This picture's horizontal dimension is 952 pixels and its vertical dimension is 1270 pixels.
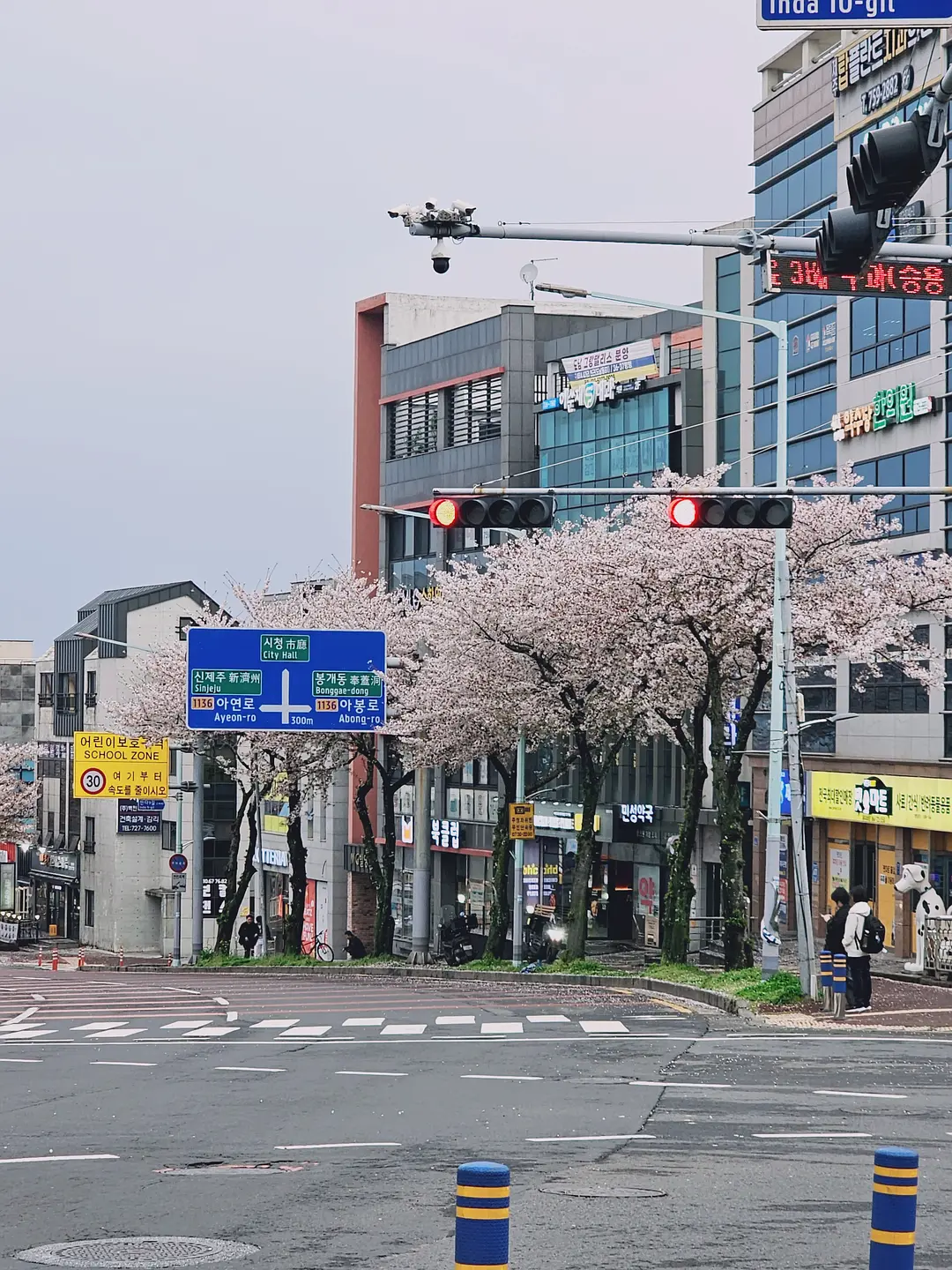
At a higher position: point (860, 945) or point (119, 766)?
point (119, 766)

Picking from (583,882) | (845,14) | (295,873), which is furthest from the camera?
(295,873)

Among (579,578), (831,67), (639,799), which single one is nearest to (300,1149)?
(579,578)

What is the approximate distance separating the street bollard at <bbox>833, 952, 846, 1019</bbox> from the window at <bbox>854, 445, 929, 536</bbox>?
645 inches

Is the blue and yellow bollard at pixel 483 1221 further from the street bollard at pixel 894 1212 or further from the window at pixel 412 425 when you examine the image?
the window at pixel 412 425

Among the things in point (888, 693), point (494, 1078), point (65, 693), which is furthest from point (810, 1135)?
point (65, 693)

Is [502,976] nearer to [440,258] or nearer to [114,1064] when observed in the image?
[114,1064]

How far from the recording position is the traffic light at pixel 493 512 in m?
18.3

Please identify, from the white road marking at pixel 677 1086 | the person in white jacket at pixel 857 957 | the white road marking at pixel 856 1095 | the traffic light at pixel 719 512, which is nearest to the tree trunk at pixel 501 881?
the person in white jacket at pixel 857 957

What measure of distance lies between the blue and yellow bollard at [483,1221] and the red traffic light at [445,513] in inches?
449

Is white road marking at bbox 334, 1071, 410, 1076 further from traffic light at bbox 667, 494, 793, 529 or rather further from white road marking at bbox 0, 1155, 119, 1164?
traffic light at bbox 667, 494, 793, 529

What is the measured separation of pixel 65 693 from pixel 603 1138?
89.5 meters

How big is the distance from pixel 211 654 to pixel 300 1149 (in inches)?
1152

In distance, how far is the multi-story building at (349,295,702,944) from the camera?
A: 5956 centimetres

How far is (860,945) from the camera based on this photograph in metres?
26.8
